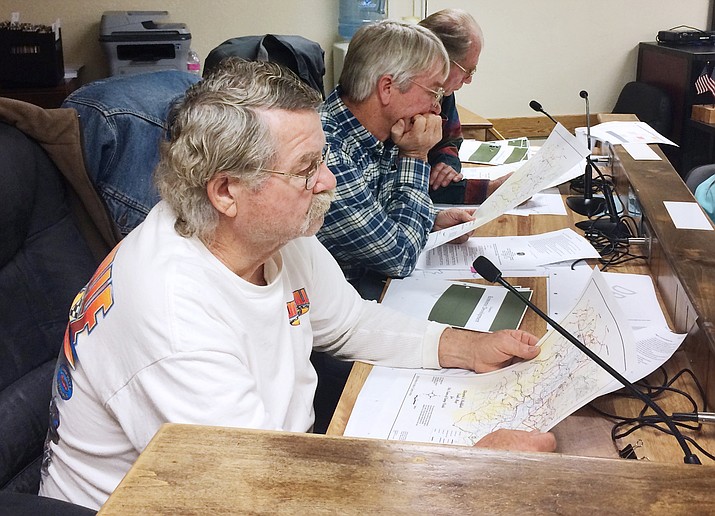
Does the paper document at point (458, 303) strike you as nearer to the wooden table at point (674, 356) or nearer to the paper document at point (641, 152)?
the wooden table at point (674, 356)

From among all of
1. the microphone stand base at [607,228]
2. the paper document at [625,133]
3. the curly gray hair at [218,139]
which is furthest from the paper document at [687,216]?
the curly gray hair at [218,139]

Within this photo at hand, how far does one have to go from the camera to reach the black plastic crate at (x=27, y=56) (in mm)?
3598

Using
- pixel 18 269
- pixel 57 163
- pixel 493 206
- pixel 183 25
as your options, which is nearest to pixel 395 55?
pixel 493 206

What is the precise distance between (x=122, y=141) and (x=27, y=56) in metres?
2.49

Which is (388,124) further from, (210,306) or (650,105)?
(650,105)

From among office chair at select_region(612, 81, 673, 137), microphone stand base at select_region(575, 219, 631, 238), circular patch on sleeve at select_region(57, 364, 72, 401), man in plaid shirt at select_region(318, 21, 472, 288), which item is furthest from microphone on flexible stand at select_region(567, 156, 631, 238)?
office chair at select_region(612, 81, 673, 137)

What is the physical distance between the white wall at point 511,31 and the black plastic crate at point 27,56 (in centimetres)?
54

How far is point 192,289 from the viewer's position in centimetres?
100

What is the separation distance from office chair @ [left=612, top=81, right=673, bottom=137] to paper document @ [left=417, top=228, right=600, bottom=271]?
2.50 meters

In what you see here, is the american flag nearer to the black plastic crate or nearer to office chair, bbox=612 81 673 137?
office chair, bbox=612 81 673 137

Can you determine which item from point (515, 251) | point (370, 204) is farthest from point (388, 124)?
point (515, 251)

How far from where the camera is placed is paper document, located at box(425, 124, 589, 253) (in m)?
1.70

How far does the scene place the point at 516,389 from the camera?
3.80 feet

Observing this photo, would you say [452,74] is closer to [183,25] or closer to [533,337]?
[533,337]
